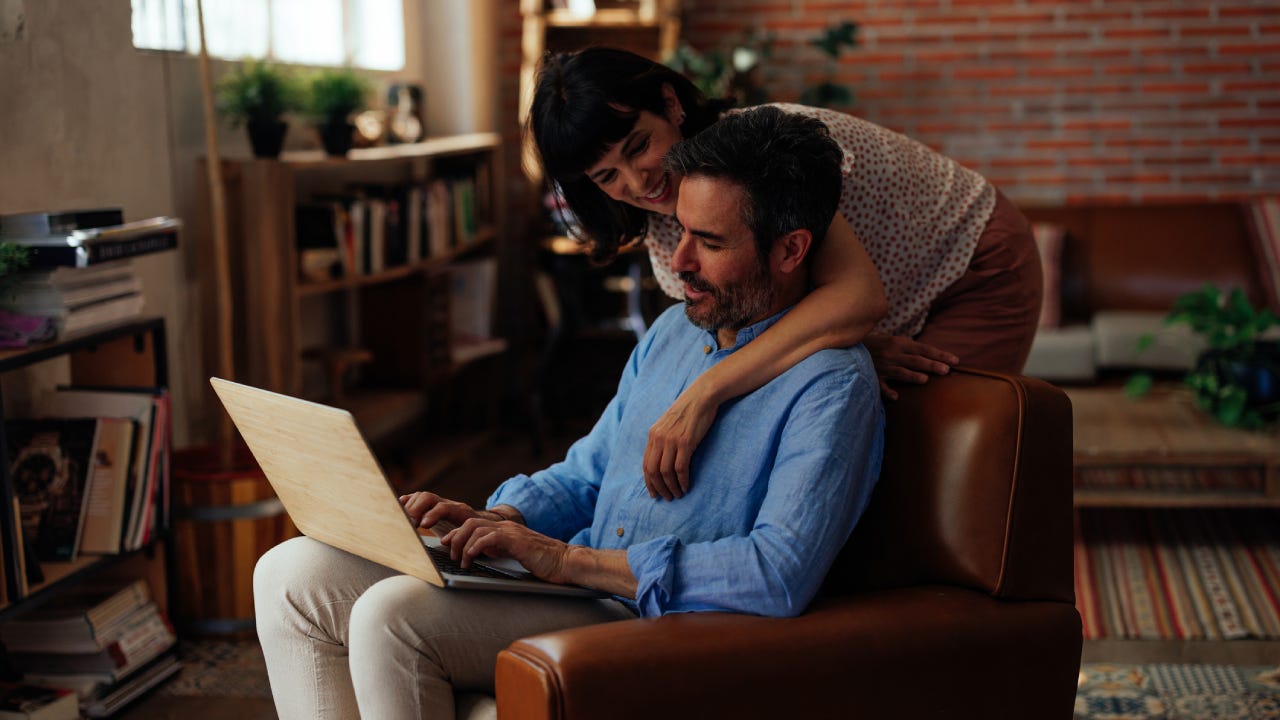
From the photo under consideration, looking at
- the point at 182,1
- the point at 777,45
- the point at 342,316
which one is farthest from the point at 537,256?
the point at 182,1

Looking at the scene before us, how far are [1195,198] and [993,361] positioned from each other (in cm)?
403

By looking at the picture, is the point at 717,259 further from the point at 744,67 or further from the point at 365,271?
the point at 744,67

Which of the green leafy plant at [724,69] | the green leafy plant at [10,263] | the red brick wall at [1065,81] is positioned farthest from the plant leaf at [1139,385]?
the green leafy plant at [10,263]

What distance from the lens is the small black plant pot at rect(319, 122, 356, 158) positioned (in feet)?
12.5

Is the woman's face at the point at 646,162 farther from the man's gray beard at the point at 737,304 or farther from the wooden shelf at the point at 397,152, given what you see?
the wooden shelf at the point at 397,152

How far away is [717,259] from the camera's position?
1609 millimetres

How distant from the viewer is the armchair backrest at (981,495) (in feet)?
5.01

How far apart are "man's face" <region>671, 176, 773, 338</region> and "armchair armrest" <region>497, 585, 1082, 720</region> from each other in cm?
40

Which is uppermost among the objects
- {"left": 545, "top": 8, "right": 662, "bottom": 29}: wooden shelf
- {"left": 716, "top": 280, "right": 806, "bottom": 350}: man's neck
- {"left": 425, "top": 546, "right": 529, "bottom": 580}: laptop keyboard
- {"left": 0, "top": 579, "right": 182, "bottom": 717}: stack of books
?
{"left": 545, "top": 8, "right": 662, "bottom": 29}: wooden shelf

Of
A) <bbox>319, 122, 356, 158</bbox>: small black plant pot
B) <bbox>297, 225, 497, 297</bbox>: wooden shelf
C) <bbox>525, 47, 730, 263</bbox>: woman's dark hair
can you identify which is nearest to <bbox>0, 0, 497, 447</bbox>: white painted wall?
<bbox>319, 122, 356, 158</bbox>: small black plant pot

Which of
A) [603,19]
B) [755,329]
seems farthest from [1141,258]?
[755,329]

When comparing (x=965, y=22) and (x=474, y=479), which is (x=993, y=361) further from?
(x=965, y=22)

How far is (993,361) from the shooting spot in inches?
80.7

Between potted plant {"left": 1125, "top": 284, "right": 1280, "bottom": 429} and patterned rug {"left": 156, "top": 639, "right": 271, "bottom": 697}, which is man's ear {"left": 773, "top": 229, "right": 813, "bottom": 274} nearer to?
patterned rug {"left": 156, "top": 639, "right": 271, "bottom": 697}
